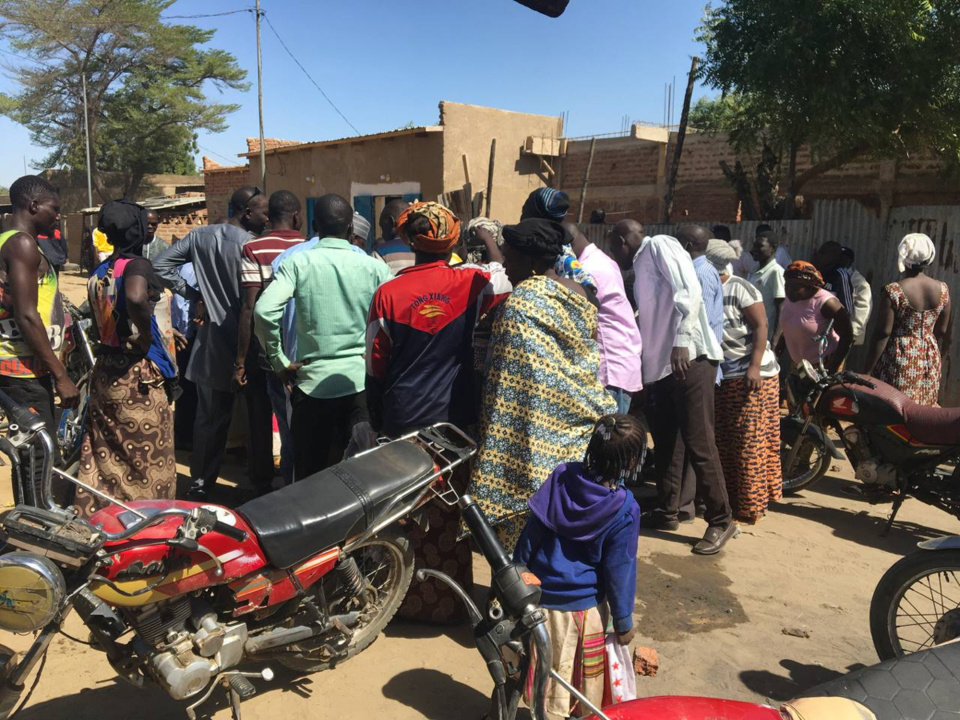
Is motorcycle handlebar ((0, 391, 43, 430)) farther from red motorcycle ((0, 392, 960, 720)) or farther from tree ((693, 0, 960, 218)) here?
tree ((693, 0, 960, 218))

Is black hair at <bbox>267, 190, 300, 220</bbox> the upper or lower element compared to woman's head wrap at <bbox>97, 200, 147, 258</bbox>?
upper

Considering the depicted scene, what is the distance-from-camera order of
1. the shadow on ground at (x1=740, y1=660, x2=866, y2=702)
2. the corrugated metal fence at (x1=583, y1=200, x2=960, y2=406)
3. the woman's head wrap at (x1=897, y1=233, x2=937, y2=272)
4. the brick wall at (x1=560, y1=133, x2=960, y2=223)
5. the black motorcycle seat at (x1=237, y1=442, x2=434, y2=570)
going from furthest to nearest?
1. the brick wall at (x1=560, y1=133, x2=960, y2=223)
2. the corrugated metal fence at (x1=583, y1=200, x2=960, y2=406)
3. the woman's head wrap at (x1=897, y1=233, x2=937, y2=272)
4. the shadow on ground at (x1=740, y1=660, x2=866, y2=702)
5. the black motorcycle seat at (x1=237, y1=442, x2=434, y2=570)

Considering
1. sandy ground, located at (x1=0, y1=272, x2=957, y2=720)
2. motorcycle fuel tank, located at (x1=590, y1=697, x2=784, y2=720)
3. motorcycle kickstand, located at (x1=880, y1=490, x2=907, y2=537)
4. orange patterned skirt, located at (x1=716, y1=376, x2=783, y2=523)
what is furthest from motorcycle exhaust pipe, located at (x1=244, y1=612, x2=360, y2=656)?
motorcycle kickstand, located at (x1=880, y1=490, x2=907, y2=537)

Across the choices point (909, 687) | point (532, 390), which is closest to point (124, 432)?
point (532, 390)

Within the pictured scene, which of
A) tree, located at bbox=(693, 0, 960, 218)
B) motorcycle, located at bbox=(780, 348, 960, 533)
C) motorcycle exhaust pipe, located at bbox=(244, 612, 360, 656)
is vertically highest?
tree, located at bbox=(693, 0, 960, 218)

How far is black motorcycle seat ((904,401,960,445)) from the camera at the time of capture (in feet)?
14.4

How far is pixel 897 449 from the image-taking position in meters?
4.68

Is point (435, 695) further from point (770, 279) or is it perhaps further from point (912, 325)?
point (770, 279)

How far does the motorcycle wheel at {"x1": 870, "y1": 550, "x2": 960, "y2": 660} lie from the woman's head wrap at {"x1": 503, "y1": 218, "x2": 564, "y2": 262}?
187 cm

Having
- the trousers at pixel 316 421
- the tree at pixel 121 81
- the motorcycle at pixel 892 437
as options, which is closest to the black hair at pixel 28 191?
the trousers at pixel 316 421

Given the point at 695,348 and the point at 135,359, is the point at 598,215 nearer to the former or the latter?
the point at 695,348

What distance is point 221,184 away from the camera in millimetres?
21047

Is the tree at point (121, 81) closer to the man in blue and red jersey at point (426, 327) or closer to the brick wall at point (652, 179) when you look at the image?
the brick wall at point (652, 179)

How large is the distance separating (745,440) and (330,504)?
3109 millimetres
